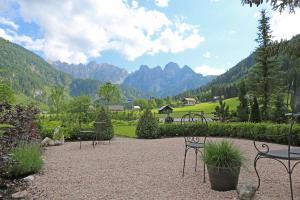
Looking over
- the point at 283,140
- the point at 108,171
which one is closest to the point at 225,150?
the point at 108,171

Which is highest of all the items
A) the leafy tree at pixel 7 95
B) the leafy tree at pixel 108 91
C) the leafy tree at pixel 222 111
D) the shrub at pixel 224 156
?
the leafy tree at pixel 108 91

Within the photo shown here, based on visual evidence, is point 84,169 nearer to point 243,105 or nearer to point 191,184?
point 191,184

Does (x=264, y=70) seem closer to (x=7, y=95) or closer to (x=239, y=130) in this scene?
(x=239, y=130)

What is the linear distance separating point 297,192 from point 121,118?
28000 mm

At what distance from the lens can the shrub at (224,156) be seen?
4441mm

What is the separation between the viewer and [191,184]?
15.8ft

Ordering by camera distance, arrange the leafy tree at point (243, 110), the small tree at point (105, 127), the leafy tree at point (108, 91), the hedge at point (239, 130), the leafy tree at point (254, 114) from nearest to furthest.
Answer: the hedge at point (239, 130) < the small tree at point (105, 127) < the leafy tree at point (254, 114) < the leafy tree at point (243, 110) < the leafy tree at point (108, 91)

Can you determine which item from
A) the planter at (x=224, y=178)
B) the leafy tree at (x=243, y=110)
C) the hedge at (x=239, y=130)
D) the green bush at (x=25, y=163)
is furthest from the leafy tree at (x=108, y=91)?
the planter at (x=224, y=178)

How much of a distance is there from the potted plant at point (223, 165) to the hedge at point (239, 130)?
545 centimetres

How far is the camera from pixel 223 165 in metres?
4.41

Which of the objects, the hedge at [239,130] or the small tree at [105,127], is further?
the small tree at [105,127]

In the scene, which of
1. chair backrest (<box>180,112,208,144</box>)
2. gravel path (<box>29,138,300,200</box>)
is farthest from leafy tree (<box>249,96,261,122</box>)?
gravel path (<box>29,138,300,200</box>)

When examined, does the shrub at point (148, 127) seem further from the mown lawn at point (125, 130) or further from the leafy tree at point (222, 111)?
the leafy tree at point (222, 111)

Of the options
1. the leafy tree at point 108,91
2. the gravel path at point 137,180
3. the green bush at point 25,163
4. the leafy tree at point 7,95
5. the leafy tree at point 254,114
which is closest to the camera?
the leafy tree at point 7,95
